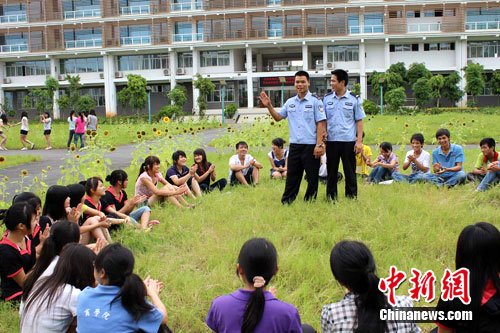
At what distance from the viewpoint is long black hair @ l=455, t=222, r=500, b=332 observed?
2574mm

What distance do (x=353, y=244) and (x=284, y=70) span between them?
38.5 metres

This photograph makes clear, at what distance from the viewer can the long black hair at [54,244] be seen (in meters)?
3.48

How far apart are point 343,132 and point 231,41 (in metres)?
34.2

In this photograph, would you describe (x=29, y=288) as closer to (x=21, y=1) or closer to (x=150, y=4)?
(x=150, y=4)

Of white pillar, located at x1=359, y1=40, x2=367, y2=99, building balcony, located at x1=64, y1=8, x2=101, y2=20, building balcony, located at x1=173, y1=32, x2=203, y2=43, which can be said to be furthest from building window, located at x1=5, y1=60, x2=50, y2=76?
white pillar, located at x1=359, y1=40, x2=367, y2=99

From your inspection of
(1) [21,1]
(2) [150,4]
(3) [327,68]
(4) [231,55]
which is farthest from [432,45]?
(1) [21,1]

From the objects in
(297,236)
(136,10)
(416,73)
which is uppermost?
(136,10)

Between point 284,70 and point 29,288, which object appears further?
point 284,70

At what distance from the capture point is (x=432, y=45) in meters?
37.8

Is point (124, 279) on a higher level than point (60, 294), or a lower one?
higher

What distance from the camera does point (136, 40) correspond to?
41000mm

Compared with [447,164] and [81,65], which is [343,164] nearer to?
[447,164]

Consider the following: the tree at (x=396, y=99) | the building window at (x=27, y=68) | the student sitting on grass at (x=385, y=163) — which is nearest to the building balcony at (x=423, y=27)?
the tree at (x=396, y=99)

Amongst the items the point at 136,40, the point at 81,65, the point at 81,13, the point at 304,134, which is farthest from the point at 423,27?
the point at 304,134
